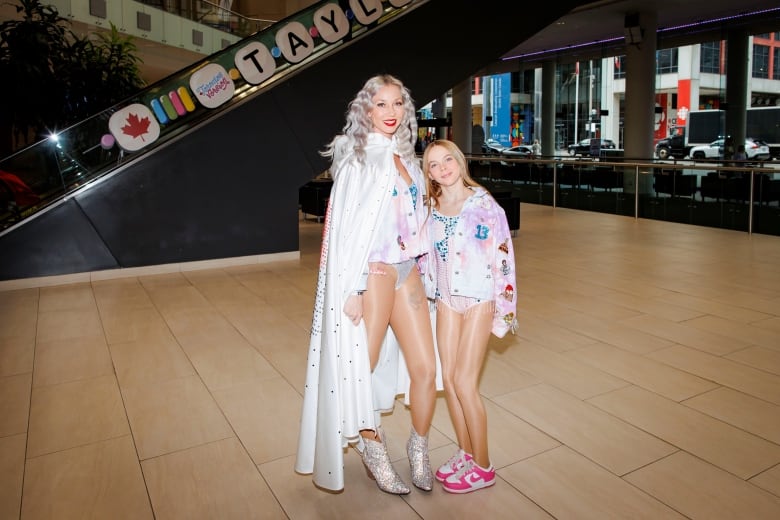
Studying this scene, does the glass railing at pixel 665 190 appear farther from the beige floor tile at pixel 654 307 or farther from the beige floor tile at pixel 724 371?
the beige floor tile at pixel 724 371

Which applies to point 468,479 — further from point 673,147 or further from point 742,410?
point 673,147

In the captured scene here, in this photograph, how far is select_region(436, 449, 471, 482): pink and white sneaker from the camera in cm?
266

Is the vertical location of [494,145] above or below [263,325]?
Result: above

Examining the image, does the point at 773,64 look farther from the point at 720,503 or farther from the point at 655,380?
the point at 720,503

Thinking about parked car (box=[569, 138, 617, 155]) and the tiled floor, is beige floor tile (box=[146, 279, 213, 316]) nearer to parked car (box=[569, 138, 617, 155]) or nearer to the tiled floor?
the tiled floor

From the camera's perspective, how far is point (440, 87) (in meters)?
8.63

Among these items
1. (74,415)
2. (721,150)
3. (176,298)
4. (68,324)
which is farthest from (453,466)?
(721,150)

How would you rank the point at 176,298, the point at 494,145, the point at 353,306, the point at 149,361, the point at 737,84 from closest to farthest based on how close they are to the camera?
the point at 353,306 → the point at 149,361 → the point at 176,298 → the point at 737,84 → the point at 494,145

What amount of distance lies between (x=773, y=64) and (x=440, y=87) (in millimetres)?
14621

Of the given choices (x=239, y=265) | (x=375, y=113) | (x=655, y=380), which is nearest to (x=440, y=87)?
(x=239, y=265)

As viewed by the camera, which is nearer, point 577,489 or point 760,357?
point 577,489

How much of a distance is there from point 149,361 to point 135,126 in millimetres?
3738

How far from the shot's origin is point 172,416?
343 cm

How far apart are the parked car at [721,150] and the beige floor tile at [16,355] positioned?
17.9 metres
